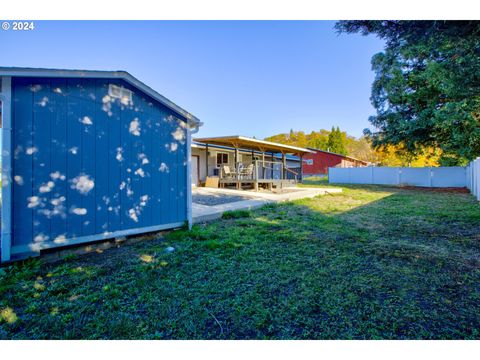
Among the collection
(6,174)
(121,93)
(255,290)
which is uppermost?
(121,93)

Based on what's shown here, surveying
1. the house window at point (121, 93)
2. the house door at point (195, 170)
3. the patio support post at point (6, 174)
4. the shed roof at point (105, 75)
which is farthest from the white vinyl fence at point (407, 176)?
the patio support post at point (6, 174)

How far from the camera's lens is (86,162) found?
3.81 metres

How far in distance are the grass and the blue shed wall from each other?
488mm

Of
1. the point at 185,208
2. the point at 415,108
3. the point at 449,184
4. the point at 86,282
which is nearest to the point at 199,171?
the point at 185,208

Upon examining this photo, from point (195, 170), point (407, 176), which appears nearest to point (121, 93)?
point (195, 170)

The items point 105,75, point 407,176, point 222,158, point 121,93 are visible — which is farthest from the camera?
point 407,176

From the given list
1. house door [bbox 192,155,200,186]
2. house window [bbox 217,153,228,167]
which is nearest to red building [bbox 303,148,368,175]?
house window [bbox 217,153,228,167]

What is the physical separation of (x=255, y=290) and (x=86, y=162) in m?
3.18

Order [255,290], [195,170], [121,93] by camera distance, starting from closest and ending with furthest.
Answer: [255,290] < [121,93] < [195,170]

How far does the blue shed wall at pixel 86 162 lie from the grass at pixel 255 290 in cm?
49

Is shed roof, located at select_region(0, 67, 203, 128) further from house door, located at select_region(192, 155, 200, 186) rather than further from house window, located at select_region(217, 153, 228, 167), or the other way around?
house window, located at select_region(217, 153, 228, 167)

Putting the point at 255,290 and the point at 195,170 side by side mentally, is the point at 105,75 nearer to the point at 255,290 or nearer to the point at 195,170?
the point at 255,290

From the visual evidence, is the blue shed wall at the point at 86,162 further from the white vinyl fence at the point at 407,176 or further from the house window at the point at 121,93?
the white vinyl fence at the point at 407,176
